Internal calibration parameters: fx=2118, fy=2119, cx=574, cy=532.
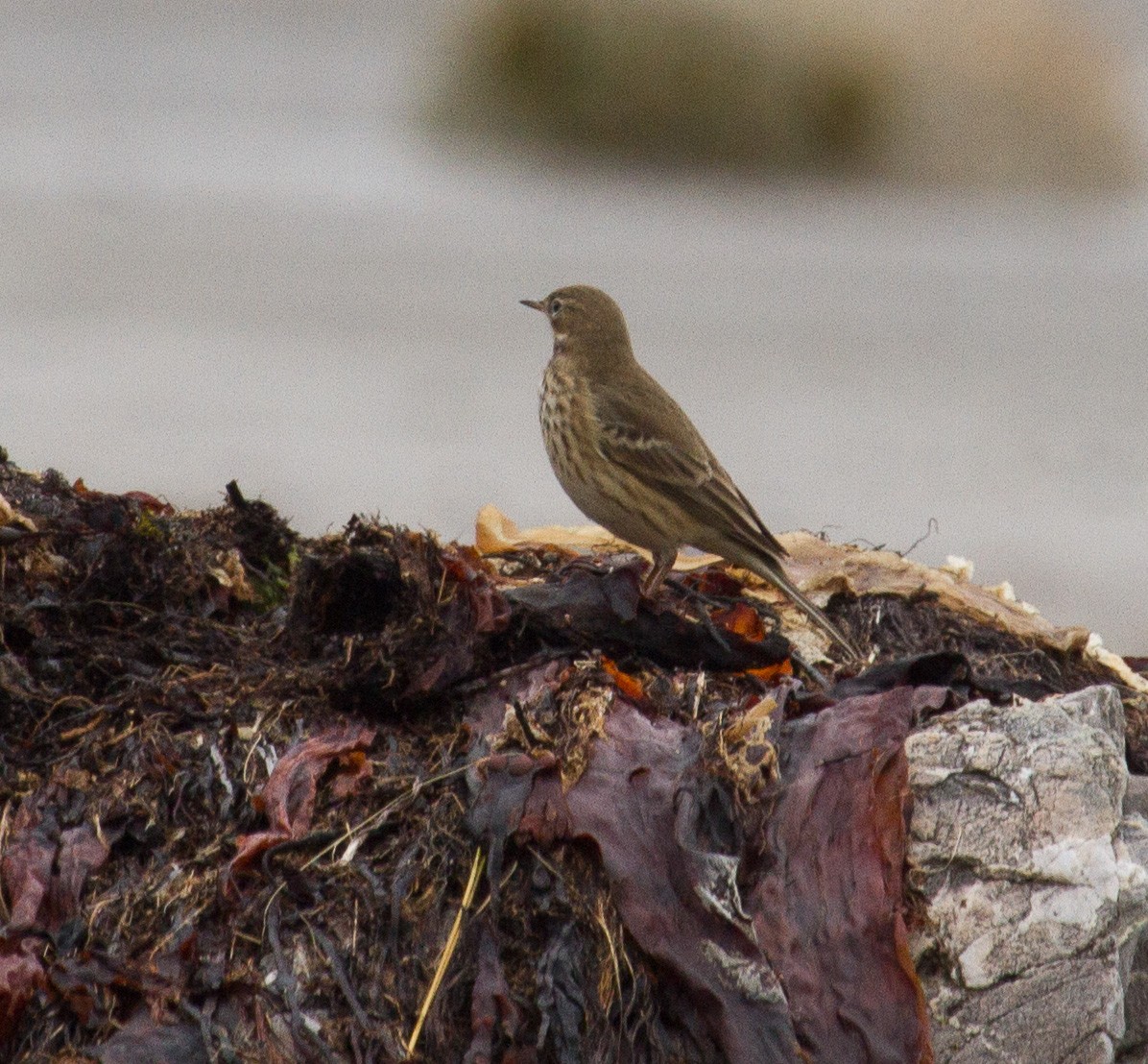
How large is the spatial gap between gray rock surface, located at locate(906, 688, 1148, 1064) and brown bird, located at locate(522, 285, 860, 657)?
2.07m

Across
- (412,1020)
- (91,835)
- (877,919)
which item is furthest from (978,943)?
(91,835)

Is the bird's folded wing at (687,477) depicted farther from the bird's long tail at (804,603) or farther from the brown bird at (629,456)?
the bird's long tail at (804,603)

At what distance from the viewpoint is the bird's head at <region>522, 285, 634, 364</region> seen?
966cm

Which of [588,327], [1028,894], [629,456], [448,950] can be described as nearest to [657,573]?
[629,456]

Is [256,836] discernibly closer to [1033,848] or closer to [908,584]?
[1033,848]

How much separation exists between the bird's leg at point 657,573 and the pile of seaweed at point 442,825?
40 centimetres

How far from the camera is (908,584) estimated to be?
757 cm

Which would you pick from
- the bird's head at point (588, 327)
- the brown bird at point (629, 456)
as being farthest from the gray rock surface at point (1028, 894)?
the bird's head at point (588, 327)

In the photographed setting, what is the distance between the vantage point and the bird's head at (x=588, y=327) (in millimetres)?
9664

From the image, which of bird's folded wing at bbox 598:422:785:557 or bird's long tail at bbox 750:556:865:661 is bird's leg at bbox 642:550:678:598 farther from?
bird's long tail at bbox 750:556:865:661

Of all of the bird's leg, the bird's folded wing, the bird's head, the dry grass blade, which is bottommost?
the dry grass blade

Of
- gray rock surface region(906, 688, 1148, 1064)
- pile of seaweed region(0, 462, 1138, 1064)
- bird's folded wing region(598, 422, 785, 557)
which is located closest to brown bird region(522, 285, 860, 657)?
bird's folded wing region(598, 422, 785, 557)

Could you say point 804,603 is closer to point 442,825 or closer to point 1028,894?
point 1028,894

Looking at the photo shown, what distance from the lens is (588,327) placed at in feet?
31.9
